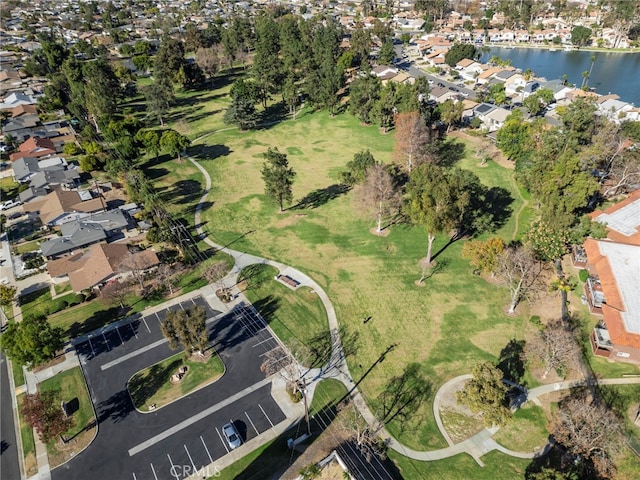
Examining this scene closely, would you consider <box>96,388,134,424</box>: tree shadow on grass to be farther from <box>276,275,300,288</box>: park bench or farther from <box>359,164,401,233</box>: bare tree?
<box>359,164,401,233</box>: bare tree

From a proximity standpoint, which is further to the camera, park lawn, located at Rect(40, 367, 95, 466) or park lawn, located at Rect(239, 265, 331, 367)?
park lawn, located at Rect(239, 265, 331, 367)

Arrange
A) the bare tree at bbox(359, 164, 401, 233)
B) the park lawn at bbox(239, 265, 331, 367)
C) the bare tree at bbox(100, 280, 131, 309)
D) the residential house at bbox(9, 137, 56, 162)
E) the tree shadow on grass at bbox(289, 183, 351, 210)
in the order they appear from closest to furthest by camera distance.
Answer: the park lawn at bbox(239, 265, 331, 367) < the bare tree at bbox(100, 280, 131, 309) < the bare tree at bbox(359, 164, 401, 233) < the tree shadow on grass at bbox(289, 183, 351, 210) < the residential house at bbox(9, 137, 56, 162)

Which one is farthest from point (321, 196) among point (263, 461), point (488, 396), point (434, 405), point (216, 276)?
point (263, 461)

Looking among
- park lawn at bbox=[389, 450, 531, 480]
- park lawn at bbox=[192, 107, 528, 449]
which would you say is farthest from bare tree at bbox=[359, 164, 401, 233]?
park lawn at bbox=[389, 450, 531, 480]

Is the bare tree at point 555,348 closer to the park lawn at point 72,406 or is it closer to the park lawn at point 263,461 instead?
the park lawn at point 263,461

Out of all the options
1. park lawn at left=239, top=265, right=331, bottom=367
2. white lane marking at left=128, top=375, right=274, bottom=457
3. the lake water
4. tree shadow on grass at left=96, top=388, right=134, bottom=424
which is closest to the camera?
white lane marking at left=128, top=375, right=274, bottom=457

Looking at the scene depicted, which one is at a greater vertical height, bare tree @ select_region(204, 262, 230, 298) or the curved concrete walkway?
bare tree @ select_region(204, 262, 230, 298)

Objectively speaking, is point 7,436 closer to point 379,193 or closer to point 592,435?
point 379,193

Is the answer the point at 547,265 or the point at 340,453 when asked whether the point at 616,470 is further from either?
the point at 547,265
